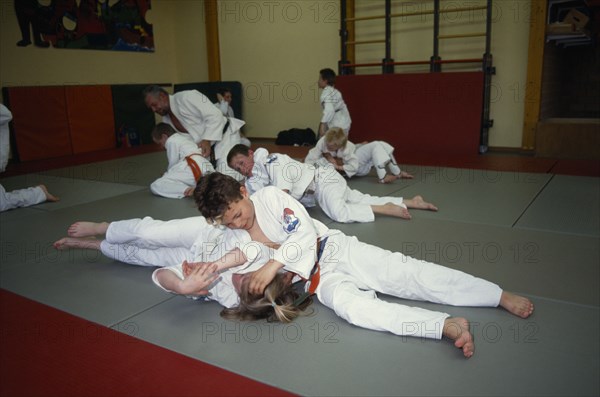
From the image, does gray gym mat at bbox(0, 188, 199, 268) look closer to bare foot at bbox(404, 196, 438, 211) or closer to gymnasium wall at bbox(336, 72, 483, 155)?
bare foot at bbox(404, 196, 438, 211)

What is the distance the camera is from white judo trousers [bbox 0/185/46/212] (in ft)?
14.7

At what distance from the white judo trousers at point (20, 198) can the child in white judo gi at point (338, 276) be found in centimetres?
321

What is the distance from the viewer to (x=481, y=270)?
2.84 metres

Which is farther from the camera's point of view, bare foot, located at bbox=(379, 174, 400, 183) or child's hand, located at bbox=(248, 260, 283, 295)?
bare foot, located at bbox=(379, 174, 400, 183)

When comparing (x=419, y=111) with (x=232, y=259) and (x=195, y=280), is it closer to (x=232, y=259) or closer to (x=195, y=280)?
(x=232, y=259)

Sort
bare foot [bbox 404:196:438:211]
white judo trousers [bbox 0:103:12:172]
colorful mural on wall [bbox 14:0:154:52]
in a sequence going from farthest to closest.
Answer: colorful mural on wall [bbox 14:0:154:52] < white judo trousers [bbox 0:103:12:172] < bare foot [bbox 404:196:438:211]

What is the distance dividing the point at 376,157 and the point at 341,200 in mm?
1383

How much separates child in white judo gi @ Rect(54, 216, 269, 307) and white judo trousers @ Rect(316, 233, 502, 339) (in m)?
0.38

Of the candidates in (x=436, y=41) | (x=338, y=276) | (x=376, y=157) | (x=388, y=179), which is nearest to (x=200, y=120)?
(x=376, y=157)

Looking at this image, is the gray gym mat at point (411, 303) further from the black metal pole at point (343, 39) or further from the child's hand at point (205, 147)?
the black metal pole at point (343, 39)

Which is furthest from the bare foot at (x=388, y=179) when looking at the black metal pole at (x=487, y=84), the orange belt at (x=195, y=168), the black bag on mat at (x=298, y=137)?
the black bag on mat at (x=298, y=137)

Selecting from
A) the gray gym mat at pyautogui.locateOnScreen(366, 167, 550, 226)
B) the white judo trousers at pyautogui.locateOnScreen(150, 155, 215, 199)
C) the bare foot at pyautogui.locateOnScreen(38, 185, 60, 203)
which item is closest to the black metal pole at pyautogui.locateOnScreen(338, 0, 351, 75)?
the gray gym mat at pyautogui.locateOnScreen(366, 167, 550, 226)

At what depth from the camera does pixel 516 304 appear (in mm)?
2275

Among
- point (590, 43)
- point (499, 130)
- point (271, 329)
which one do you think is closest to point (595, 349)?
point (271, 329)
